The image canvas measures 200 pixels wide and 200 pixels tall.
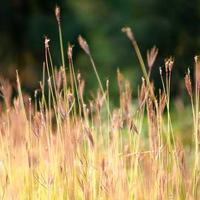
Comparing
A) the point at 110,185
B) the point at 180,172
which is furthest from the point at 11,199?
the point at 180,172

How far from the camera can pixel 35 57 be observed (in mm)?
9422

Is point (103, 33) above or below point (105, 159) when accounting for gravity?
above

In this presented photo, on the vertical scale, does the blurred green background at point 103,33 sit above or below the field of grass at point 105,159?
above

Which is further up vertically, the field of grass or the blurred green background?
the blurred green background

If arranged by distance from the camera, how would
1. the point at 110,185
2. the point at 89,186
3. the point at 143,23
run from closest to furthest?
the point at 110,185
the point at 89,186
the point at 143,23

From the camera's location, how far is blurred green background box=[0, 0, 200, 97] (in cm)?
835

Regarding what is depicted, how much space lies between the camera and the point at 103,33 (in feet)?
30.0

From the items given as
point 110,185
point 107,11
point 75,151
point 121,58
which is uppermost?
point 107,11

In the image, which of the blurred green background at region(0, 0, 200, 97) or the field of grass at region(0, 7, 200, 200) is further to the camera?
the blurred green background at region(0, 0, 200, 97)

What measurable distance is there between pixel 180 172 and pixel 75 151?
16.6 inches

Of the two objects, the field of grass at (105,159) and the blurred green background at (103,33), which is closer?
the field of grass at (105,159)

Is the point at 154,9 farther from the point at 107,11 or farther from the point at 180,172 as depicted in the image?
the point at 180,172

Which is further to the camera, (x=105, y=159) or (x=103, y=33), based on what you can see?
(x=103, y=33)

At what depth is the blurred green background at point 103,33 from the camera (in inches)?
329
